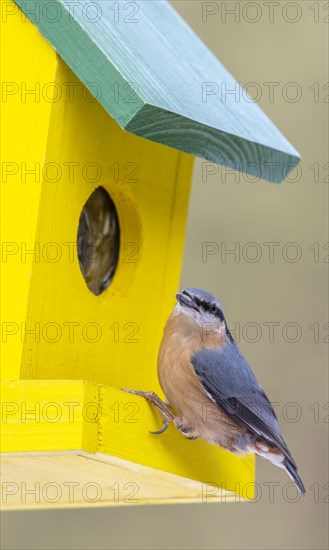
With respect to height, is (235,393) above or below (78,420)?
above

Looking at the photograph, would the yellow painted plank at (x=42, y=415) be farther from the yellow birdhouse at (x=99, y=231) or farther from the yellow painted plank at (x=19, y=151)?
the yellow painted plank at (x=19, y=151)

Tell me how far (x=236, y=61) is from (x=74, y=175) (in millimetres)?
3199

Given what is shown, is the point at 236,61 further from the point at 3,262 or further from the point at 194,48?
the point at 3,262

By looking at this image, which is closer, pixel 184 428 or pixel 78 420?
pixel 78 420

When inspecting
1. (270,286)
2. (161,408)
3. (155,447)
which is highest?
(270,286)

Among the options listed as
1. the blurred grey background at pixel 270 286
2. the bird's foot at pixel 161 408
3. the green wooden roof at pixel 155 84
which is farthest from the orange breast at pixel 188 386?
the blurred grey background at pixel 270 286

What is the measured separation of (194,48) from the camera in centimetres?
445

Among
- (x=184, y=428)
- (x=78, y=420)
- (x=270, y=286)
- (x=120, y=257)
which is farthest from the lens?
(x=270, y=286)

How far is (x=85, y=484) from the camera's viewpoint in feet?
12.5

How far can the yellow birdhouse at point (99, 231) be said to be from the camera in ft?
11.0

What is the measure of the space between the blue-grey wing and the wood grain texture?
0.94ft

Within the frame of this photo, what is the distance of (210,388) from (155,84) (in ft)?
3.06

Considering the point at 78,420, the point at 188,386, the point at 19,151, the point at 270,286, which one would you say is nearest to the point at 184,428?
the point at 188,386

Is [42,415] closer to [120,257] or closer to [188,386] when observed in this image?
[188,386]
